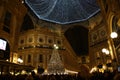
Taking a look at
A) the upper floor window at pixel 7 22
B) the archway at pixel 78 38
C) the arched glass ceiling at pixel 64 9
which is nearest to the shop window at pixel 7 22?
the upper floor window at pixel 7 22

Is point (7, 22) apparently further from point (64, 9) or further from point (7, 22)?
point (64, 9)

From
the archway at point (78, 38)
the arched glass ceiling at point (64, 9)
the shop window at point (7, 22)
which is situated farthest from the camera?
the archway at point (78, 38)

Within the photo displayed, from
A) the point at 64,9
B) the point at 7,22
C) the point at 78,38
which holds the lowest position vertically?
the point at 7,22

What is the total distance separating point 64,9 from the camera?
4488 cm

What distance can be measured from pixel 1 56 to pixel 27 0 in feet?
69.2

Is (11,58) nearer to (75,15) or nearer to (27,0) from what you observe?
(27,0)

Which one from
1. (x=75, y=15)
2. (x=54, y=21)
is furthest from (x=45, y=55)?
(x=75, y=15)

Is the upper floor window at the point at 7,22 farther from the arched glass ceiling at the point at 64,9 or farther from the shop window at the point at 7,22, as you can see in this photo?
the arched glass ceiling at the point at 64,9

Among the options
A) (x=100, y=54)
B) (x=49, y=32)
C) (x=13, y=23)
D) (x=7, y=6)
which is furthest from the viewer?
(x=49, y=32)

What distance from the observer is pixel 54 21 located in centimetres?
4738

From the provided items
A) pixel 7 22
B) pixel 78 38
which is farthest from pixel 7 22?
pixel 78 38


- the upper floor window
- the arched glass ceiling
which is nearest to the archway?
the arched glass ceiling

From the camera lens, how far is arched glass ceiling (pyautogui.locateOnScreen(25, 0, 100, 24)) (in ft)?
131

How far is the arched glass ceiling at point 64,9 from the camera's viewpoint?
39875mm
